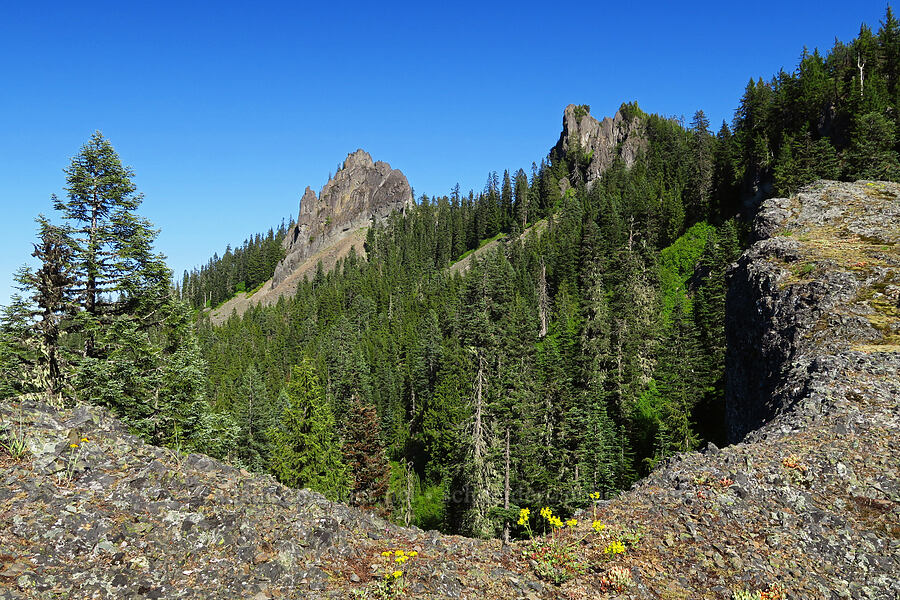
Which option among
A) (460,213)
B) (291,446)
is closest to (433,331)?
(291,446)

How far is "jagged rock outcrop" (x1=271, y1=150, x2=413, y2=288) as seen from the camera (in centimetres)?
17212

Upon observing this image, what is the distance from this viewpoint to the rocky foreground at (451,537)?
25.2ft

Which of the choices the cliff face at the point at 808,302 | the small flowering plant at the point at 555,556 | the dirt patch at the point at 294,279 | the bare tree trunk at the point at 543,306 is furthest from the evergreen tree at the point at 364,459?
the dirt patch at the point at 294,279

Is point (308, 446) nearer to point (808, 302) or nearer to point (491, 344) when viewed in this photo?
point (491, 344)

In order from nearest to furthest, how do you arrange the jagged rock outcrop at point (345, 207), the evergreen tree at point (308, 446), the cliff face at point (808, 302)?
the cliff face at point (808, 302), the evergreen tree at point (308, 446), the jagged rock outcrop at point (345, 207)

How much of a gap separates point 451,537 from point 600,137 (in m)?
154

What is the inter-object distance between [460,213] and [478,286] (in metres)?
85.6

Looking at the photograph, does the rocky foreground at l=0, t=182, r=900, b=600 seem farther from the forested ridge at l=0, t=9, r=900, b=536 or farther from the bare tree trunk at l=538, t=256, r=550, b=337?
the bare tree trunk at l=538, t=256, r=550, b=337

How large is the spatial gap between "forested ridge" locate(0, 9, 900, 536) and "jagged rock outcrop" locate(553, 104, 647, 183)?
1870cm

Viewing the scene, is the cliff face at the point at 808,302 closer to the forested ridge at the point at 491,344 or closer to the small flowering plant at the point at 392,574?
the forested ridge at the point at 491,344

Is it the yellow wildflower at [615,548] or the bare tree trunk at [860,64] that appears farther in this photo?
the bare tree trunk at [860,64]

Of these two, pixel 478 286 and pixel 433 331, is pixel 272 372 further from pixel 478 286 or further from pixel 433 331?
pixel 478 286

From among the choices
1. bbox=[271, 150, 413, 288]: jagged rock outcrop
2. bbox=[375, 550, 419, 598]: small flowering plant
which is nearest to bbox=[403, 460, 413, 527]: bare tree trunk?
bbox=[375, 550, 419, 598]: small flowering plant

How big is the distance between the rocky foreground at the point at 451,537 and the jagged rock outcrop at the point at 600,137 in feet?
433
